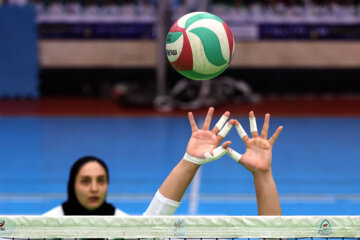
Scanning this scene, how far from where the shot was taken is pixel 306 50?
2148 centimetres

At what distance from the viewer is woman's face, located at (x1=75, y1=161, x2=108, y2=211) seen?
358cm

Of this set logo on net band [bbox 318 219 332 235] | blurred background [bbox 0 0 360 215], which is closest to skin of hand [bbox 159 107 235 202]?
logo on net band [bbox 318 219 332 235]

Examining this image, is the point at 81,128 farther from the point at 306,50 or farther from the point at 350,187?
the point at 306,50

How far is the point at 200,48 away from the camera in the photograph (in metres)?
4.93

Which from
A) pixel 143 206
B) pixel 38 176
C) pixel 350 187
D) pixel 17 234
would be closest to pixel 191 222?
pixel 17 234

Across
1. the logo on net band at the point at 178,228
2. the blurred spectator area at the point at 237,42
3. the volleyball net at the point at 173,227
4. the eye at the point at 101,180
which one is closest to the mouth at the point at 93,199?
the eye at the point at 101,180

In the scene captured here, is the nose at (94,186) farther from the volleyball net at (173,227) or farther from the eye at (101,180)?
the volleyball net at (173,227)

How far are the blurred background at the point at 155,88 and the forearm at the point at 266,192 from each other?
6.12 meters

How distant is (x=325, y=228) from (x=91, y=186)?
1.42 meters

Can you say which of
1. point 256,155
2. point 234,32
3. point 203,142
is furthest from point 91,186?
point 234,32

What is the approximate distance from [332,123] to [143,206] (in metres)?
8.79

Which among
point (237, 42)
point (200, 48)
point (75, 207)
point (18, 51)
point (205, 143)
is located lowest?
point (75, 207)

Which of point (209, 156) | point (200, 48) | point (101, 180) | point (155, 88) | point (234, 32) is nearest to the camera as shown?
point (209, 156)

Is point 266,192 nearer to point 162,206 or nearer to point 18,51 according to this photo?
point 162,206
